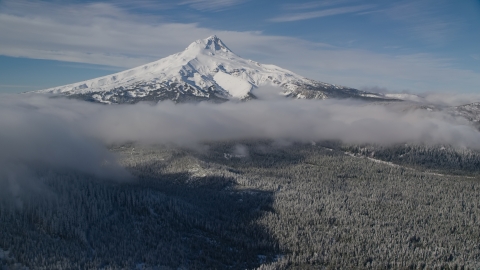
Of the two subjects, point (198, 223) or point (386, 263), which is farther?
point (198, 223)

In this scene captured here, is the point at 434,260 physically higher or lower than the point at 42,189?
lower

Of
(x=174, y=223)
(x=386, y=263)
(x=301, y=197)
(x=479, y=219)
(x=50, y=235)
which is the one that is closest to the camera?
(x=50, y=235)

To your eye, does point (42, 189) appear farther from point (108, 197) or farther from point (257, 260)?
point (257, 260)

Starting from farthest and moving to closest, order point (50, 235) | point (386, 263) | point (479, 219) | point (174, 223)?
point (479, 219)
point (174, 223)
point (386, 263)
point (50, 235)

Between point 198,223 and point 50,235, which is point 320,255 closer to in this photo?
point 198,223

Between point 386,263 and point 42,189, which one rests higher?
point 42,189

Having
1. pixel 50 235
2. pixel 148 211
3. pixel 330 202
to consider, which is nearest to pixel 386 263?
pixel 330 202

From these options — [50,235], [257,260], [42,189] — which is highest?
[42,189]

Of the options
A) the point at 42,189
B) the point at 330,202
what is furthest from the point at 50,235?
the point at 330,202

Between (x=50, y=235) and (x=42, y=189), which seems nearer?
(x=50, y=235)
